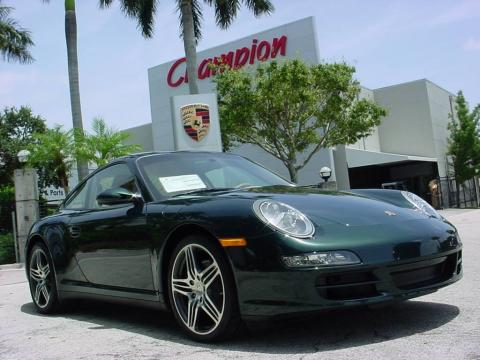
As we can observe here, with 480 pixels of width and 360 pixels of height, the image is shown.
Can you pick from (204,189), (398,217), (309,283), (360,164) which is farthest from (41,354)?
(360,164)

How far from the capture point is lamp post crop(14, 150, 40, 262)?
51.5ft

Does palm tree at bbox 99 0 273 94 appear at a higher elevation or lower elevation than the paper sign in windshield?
higher

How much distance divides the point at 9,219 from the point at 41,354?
17.6m

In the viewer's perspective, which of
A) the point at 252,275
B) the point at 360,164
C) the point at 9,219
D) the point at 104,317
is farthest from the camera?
the point at 360,164

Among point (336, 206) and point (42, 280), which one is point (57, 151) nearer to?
point (42, 280)

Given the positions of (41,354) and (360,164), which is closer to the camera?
(41,354)

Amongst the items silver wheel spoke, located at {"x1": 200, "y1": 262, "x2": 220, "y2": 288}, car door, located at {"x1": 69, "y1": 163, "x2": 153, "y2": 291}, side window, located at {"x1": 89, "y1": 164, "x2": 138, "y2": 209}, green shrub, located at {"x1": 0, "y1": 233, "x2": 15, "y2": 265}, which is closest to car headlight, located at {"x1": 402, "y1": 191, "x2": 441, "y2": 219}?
→ silver wheel spoke, located at {"x1": 200, "y1": 262, "x2": 220, "y2": 288}

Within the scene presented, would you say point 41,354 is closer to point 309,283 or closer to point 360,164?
point 309,283

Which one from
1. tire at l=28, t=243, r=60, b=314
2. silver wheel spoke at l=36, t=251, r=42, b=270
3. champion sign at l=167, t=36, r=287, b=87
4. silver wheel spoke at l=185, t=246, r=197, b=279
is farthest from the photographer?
champion sign at l=167, t=36, r=287, b=87

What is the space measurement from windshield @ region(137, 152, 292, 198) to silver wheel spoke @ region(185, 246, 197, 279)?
25.3 inches

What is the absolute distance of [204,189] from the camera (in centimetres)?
441

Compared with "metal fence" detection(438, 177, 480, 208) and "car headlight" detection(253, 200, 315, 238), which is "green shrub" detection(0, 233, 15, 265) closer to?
"car headlight" detection(253, 200, 315, 238)

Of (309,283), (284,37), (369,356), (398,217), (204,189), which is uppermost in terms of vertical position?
(284,37)

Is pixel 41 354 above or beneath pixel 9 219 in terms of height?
beneath
